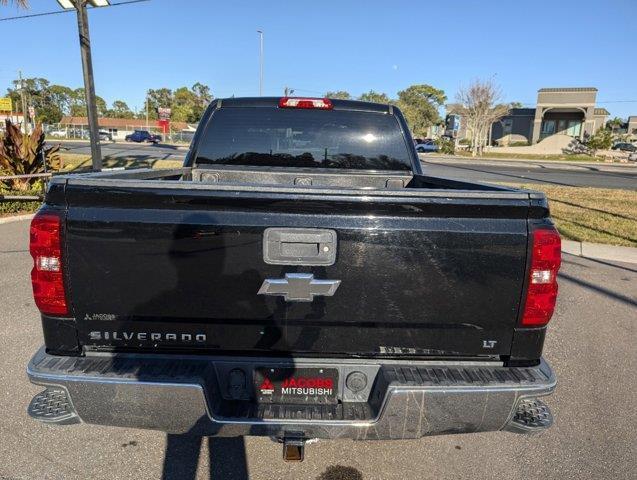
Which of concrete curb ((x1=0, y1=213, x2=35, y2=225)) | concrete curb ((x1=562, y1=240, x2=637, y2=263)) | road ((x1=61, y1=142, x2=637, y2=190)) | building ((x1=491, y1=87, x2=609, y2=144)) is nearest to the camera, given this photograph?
concrete curb ((x1=562, y1=240, x2=637, y2=263))

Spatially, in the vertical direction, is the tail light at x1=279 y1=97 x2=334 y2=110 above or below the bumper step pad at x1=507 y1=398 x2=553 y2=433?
above

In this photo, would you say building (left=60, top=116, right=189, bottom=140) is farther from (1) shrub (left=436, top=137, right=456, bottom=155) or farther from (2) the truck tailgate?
(2) the truck tailgate

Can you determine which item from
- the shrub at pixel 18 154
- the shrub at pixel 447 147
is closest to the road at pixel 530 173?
the shrub at pixel 18 154

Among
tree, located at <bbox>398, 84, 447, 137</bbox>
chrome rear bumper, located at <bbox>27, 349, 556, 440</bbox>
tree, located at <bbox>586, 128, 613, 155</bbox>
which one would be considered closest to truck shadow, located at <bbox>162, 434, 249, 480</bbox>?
chrome rear bumper, located at <bbox>27, 349, 556, 440</bbox>

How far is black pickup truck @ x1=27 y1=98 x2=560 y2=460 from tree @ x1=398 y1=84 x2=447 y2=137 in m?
80.9

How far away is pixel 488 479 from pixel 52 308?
2.48m

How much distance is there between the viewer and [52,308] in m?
2.19

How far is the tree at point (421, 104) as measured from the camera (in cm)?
8495

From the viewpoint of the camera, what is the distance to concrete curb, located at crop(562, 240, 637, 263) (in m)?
7.94

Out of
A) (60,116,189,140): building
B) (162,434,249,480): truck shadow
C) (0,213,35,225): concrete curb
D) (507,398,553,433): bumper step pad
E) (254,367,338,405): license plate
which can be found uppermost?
(60,116,189,140): building

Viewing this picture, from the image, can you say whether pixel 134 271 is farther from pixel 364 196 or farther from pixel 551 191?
pixel 551 191

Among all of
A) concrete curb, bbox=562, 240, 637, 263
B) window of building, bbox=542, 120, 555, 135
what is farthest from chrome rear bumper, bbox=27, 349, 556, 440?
window of building, bbox=542, 120, 555, 135

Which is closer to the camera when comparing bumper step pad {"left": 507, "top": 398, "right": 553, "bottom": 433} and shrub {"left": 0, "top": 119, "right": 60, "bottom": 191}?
bumper step pad {"left": 507, "top": 398, "right": 553, "bottom": 433}

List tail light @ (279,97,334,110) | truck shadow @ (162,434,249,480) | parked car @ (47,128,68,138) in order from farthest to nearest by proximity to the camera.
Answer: parked car @ (47,128,68,138) < tail light @ (279,97,334,110) < truck shadow @ (162,434,249,480)
